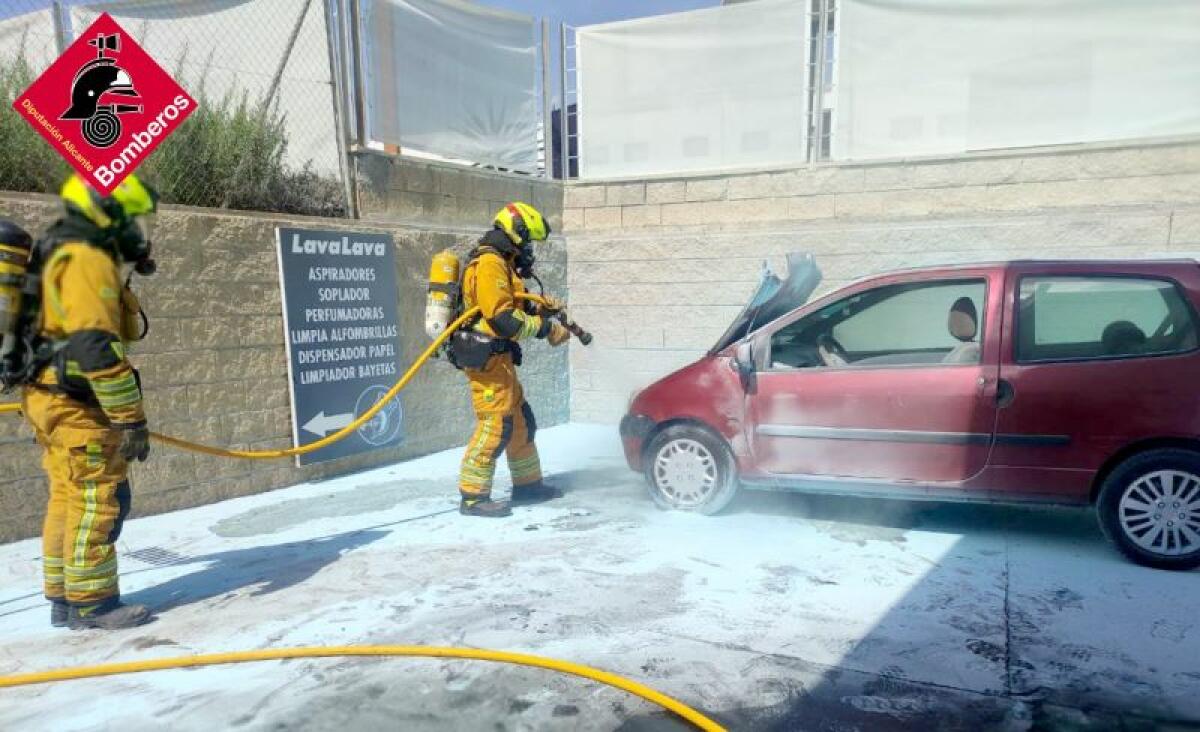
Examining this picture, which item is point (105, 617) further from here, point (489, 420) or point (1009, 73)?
point (1009, 73)

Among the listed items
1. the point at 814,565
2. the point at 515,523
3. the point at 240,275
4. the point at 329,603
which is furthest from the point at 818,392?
the point at 240,275

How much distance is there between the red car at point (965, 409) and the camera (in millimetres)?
3908

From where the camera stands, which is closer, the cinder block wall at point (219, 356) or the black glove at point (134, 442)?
the black glove at point (134, 442)

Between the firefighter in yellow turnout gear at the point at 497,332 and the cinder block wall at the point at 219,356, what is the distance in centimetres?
74

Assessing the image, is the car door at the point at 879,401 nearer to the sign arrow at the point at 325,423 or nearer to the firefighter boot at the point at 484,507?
the firefighter boot at the point at 484,507

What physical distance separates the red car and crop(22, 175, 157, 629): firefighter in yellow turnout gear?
2946 millimetres

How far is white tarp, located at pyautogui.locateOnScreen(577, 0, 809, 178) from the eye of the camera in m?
7.62

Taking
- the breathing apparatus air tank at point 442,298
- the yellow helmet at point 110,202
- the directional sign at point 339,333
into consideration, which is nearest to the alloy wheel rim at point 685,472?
the breathing apparatus air tank at point 442,298

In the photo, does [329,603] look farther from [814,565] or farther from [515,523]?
[814,565]

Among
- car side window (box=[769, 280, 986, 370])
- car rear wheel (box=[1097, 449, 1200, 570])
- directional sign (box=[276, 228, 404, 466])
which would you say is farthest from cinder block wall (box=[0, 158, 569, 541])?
car rear wheel (box=[1097, 449, 1200, 570])

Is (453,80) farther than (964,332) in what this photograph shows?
Yes

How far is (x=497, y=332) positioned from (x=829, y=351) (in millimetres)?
2206

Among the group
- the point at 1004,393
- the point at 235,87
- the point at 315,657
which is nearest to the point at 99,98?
the point at 235,87

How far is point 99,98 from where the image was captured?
5.22 meters
